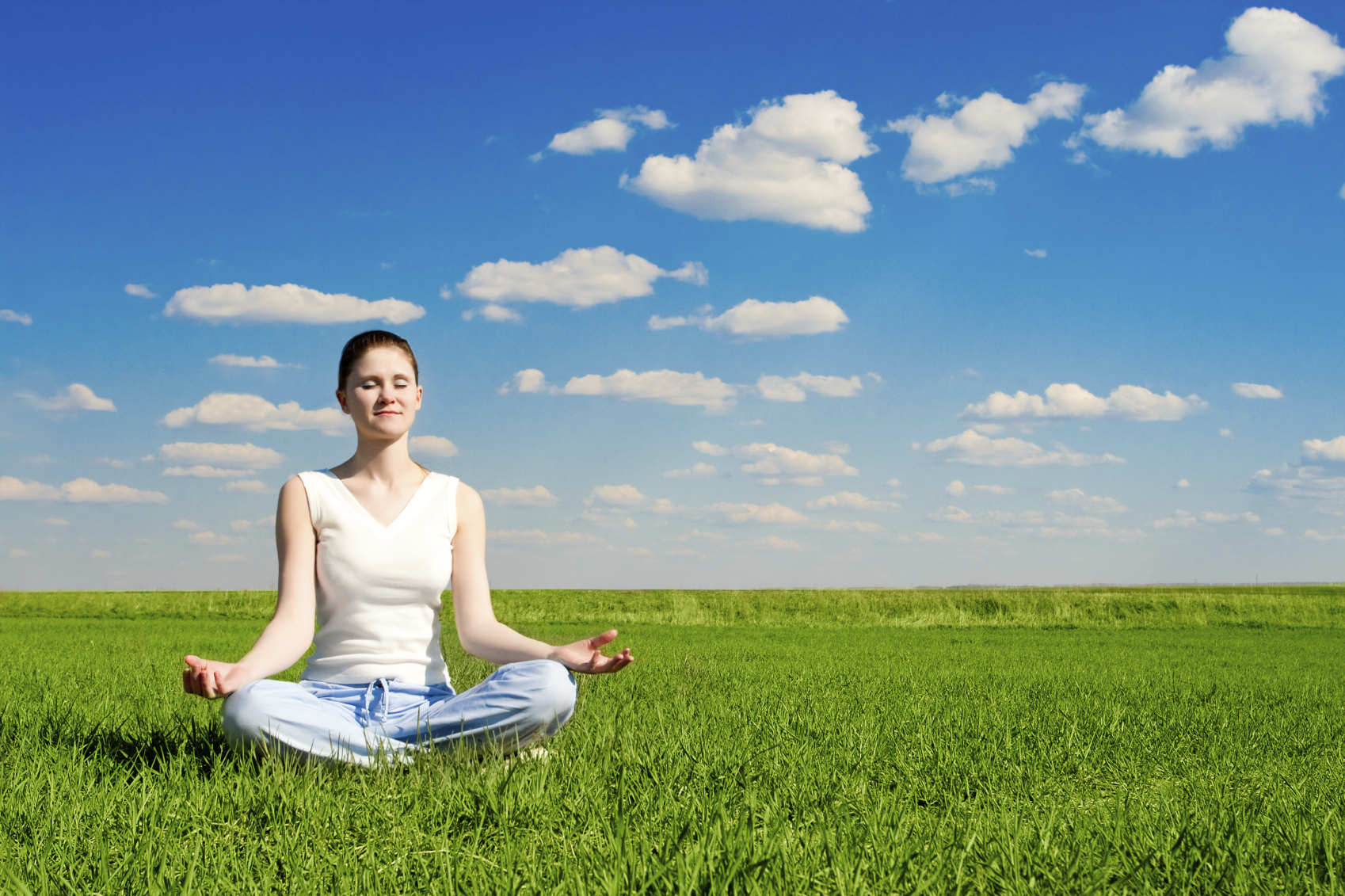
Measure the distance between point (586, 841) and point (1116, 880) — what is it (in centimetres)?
189

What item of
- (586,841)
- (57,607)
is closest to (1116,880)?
(586,841)

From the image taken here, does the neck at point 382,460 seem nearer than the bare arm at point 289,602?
No

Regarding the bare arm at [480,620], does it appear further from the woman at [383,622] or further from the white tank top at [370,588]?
the white tank top at [370,588]

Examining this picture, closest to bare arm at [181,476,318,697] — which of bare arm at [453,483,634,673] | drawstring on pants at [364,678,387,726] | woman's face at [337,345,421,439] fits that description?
drawstring on pants at [364,678,387,726]

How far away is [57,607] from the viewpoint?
1375 inches

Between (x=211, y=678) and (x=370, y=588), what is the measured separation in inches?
33.9

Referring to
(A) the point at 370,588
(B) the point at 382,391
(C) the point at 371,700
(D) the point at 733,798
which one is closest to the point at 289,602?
(A) the point at 370,588

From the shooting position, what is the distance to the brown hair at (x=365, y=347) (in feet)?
15.1

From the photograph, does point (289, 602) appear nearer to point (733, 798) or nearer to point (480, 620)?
point (480, 620)

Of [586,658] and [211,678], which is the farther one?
[586,658]

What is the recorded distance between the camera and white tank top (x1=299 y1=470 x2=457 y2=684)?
450cm

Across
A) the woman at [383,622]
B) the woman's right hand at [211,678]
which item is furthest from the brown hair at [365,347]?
the woman's right hand at [211,678]

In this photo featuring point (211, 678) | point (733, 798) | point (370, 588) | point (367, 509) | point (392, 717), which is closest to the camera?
point (211, 678)

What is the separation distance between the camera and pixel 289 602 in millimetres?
4410
